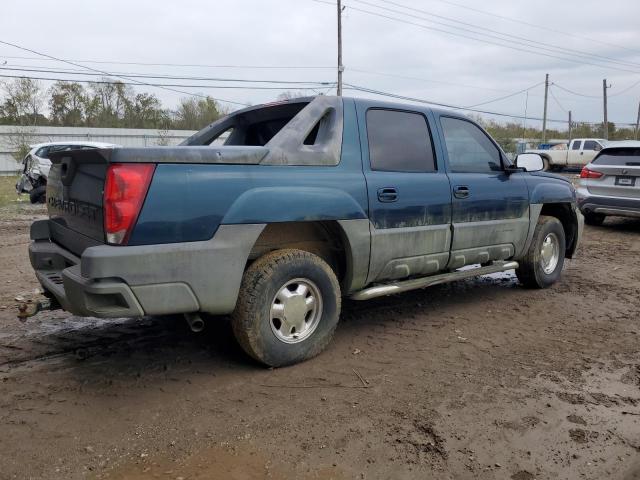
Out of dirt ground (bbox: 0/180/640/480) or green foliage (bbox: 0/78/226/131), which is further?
green foliage (bbox: 0/78/226/131)

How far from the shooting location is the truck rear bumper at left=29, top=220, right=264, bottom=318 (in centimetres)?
296

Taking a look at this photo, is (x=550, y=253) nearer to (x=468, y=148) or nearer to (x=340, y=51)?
(x=468, y=148)

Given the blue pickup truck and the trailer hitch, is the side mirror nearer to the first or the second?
the blue pickup truck

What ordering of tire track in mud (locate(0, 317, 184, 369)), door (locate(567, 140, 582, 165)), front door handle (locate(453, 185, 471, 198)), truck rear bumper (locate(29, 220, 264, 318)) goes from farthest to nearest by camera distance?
door (locate(567, 140, 582, 165))
front door handle (locate(453, 185, 471, 198))
tire track in mud (locate(0, 317, 184, 369))
truck rear bumper (locate(29, 220, 264, 318))

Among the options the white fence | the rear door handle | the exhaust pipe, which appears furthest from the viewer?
the white fence

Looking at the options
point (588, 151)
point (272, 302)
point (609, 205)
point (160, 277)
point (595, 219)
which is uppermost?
point (588, 151)

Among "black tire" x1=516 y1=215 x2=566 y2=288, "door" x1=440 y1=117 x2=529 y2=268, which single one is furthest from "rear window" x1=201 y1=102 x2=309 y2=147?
"black tire" x1=516 y1=215 x2=566 y2=288

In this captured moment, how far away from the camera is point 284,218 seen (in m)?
3.54

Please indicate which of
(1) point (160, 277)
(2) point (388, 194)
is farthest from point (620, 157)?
(1) point (160, 277)

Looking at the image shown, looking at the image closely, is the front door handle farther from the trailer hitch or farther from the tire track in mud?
the trailer hitch

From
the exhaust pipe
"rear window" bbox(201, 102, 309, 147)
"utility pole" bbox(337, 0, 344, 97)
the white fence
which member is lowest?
the exhaust pipe

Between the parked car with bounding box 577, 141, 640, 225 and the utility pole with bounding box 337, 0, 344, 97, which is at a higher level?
the utility pole with bounding box 337, 0, 344, 97

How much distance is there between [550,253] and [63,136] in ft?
121

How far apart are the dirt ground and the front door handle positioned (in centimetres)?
116
